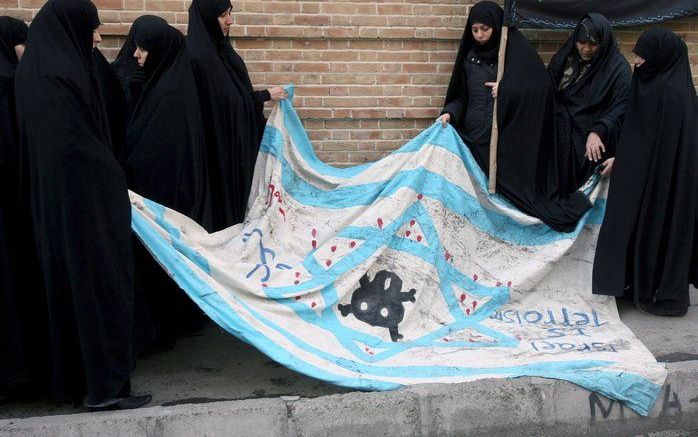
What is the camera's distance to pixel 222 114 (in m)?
4.80

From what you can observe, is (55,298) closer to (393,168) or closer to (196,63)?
(196,63)

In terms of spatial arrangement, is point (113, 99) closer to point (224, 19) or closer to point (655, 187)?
point (224, 19)

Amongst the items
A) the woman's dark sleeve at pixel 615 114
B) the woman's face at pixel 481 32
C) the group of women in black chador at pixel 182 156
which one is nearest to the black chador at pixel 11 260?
the group of women in black chador at pixel 182 156

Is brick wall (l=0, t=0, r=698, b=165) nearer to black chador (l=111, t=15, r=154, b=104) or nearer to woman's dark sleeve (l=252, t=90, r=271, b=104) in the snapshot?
black chador (l=111, t=15, r=154, b=104)

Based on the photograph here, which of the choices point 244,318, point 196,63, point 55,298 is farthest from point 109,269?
point 196,63

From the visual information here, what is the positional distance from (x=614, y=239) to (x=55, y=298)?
10.4ft

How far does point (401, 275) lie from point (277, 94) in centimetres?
144

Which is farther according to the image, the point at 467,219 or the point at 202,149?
the point at 467,219

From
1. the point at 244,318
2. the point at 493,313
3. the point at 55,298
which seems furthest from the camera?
the point at 493,313

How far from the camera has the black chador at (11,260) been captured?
3600mm

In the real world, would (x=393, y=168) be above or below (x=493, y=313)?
above

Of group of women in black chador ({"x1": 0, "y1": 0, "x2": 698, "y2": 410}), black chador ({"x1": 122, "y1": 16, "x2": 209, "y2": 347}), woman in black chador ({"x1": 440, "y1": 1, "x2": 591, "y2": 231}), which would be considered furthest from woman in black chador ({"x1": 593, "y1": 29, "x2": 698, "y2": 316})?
black chador ({"x1": 122, "y1": 16, "x2": 209, "y2": 347})

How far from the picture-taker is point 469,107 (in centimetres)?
527

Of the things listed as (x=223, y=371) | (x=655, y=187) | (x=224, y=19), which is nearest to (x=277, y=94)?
(x=224, y=19)
